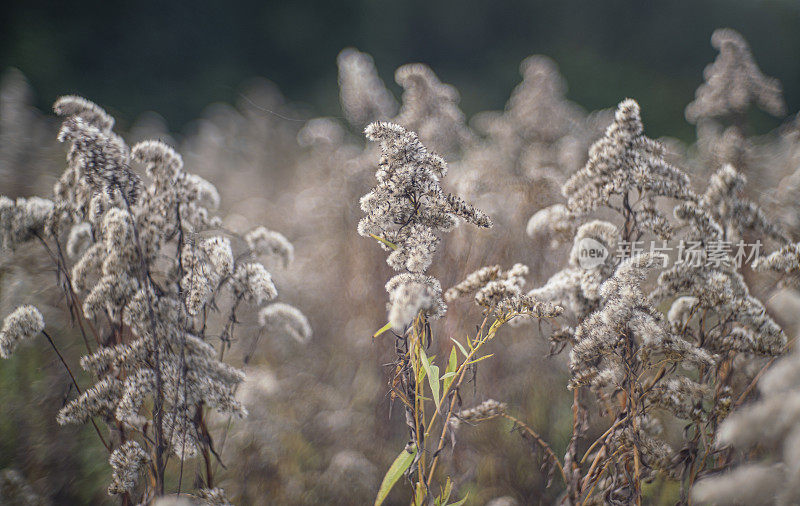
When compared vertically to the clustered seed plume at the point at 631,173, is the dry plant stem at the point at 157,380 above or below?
below

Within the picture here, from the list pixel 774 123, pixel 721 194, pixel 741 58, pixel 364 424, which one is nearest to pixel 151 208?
pixel 364 424

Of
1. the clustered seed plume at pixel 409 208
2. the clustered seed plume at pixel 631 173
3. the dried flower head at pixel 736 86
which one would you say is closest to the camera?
the clustered seed plume at pixel 409 208

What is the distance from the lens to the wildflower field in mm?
1010

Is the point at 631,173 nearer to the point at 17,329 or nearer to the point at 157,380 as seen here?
the point at 157,380

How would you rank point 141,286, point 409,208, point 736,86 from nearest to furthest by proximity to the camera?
1. point 409,208
2. point 141,286
3. point 736,86

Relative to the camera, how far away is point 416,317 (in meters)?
0.99

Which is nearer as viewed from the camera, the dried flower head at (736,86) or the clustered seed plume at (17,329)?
the clustered seed plume at (17,329)

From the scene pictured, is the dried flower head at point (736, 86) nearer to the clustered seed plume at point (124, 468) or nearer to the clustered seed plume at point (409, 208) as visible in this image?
the clustered seed plume at point (409, 208)

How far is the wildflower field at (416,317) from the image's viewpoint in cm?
101

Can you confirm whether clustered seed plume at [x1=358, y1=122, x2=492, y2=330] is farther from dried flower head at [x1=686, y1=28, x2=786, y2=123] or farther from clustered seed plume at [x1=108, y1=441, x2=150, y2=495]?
dried flower head at [x1=686, y1=28, x2=786, y2=123]

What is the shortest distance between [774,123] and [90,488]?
738 cm

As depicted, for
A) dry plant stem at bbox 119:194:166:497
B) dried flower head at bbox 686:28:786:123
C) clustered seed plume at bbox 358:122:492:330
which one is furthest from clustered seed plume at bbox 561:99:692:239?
dried flower head at bbox 686:28:786:123

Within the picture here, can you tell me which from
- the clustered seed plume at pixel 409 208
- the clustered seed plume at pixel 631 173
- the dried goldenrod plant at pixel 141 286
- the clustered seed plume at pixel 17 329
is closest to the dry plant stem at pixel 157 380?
the dried goldenrod plant at pixel 141 286

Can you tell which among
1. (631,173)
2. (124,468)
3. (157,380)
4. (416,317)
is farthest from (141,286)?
(631,173)
